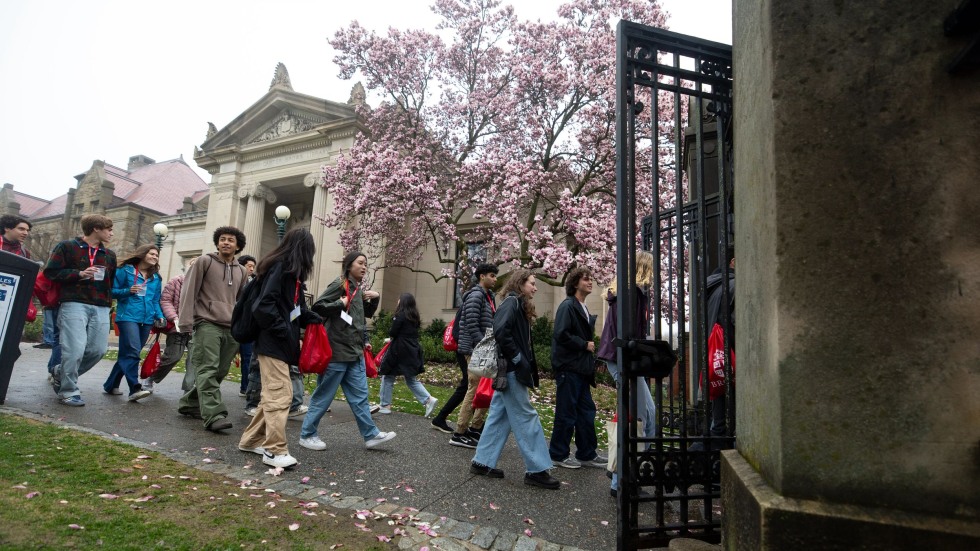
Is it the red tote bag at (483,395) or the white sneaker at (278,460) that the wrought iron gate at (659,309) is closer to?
the red tote bag at (483,395)

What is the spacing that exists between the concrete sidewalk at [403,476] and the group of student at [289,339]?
0.20m

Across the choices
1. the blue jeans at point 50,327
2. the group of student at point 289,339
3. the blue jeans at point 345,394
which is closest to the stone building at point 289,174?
the blue jeans at point 50,327

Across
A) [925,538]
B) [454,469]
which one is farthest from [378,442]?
[925,538]

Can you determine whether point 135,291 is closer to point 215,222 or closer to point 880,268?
point 880,268

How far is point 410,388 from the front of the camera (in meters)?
7.78

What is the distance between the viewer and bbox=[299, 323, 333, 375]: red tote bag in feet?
16.1

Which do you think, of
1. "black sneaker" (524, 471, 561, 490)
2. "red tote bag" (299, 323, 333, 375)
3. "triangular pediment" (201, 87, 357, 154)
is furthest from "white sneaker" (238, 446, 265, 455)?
"triangular pediment" (201, 87, 357, 154)

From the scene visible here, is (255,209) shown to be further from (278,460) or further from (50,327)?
(278,460)

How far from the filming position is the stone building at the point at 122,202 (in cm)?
4500

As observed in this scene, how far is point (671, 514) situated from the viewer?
160 inches

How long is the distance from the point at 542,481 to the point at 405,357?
3454mm

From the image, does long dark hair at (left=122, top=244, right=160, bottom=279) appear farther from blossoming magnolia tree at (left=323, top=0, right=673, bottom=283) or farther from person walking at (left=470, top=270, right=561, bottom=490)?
blossoming magnolia tree at (left=323, top=0, right=673, bottom=283)

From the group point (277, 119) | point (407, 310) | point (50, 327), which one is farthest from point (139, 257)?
point (277, 119)

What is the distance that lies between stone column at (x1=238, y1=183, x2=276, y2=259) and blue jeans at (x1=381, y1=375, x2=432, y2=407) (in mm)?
22534
